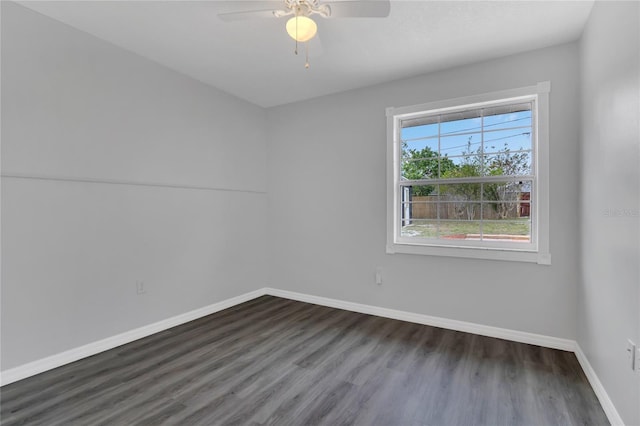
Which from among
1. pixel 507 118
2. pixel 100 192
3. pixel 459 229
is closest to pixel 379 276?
pixel 459 229

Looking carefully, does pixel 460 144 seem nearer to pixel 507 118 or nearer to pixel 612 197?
pixel 507 118

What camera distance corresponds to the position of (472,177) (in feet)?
9.91

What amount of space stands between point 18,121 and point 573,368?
14.5 ft

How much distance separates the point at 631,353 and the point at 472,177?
6.14 feet

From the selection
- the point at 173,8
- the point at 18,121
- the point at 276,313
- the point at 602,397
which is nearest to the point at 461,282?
the point at 602,397

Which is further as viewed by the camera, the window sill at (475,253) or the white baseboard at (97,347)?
the window sill at (475,253)

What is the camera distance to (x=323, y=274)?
12.5 ft

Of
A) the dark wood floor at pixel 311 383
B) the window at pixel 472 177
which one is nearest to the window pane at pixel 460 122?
the window at pixel 472 177

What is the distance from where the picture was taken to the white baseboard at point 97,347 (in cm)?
210

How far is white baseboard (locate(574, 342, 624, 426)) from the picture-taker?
1647 millimetres

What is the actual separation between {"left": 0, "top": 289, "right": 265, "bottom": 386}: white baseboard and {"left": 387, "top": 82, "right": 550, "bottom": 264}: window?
2273mm

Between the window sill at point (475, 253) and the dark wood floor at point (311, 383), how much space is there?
75cm

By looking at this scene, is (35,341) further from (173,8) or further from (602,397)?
(602,397)

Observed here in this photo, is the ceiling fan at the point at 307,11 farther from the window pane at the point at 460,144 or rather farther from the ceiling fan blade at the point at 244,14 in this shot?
the window pane at the point at 460,144
